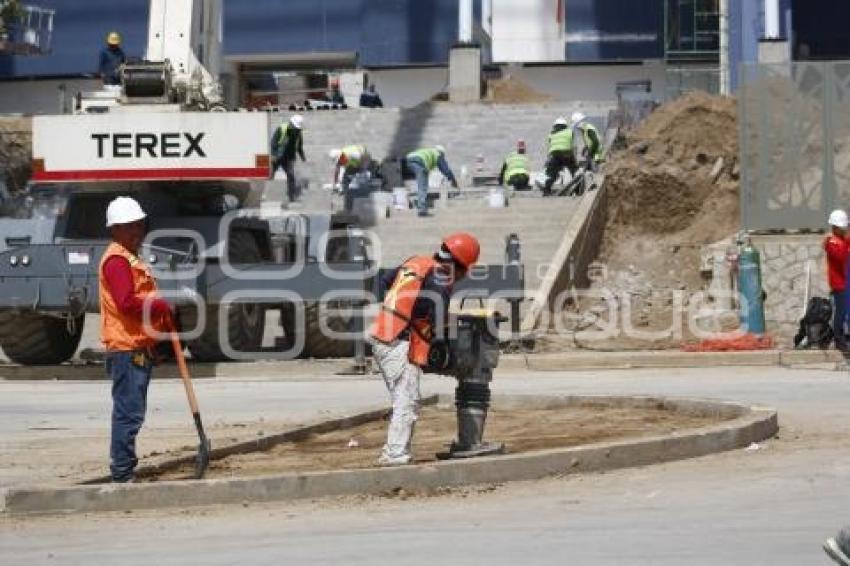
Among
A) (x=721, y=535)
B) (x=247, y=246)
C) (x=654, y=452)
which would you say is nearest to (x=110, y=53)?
(x=247, y=246)

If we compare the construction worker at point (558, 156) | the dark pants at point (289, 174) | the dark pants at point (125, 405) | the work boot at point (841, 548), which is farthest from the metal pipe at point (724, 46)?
the work boot at point (841, 548)

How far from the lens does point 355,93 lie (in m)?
49.5

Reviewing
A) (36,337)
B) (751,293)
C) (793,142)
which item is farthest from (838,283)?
(36,337)

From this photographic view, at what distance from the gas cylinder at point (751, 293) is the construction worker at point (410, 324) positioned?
1505cm

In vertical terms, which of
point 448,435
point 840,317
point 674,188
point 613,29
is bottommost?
point 448,435

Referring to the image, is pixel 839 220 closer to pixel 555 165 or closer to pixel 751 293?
pixel 751 293

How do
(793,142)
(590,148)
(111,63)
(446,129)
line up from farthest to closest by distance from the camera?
(446,129)
(590,148)
(793,142)
(111,63)

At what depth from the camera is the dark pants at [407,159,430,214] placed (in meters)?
32.1

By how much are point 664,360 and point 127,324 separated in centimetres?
1334

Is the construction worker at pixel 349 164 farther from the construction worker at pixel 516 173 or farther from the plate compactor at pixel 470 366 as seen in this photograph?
the plate compactor at pixel 470 366

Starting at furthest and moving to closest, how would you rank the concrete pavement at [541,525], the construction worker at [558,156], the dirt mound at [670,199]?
the construction worker at [558,156] → the dirt mound at [670,199] → the concrete pavement at [541,525]

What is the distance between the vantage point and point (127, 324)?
11.1 m

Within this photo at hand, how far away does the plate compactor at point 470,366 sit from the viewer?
11.8m

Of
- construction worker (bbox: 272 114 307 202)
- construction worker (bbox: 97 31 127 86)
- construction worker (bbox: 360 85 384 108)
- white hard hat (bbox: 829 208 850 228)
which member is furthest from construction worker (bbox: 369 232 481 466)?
construction worker (bbox: 360 85 384 108)
